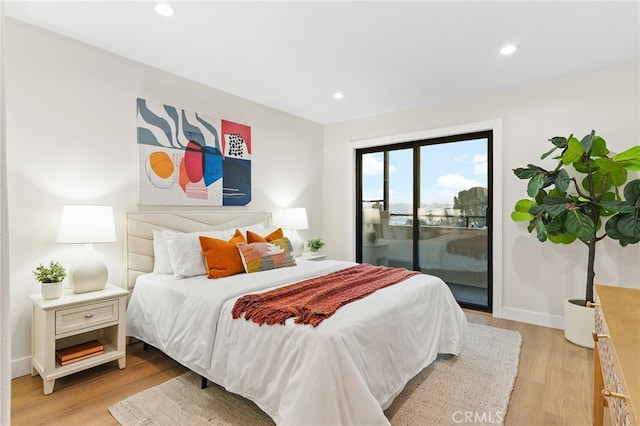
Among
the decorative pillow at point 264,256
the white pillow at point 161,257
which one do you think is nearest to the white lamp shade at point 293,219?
the decorative pillow at point 264,256

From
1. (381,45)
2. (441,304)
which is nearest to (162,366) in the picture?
(441,304)

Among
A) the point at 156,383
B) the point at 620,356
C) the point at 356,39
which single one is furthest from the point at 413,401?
the point at 356,39

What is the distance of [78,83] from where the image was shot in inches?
105

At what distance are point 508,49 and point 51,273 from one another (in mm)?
3936

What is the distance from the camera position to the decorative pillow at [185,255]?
2.71 m

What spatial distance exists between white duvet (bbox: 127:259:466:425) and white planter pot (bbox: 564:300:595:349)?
1021mm

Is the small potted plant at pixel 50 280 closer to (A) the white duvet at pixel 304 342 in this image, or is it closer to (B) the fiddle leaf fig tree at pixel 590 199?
(A) the white duvet at pixel 304 342

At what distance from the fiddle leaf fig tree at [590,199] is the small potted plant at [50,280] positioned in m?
3.89

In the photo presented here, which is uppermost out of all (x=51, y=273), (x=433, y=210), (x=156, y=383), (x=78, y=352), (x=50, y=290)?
(x=433, y=210)

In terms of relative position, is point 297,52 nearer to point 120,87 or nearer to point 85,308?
point 120,87

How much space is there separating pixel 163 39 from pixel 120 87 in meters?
0.63

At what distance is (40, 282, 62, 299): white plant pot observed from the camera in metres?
2.25

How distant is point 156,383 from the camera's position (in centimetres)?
230

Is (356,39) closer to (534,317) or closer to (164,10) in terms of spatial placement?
(164,10)
